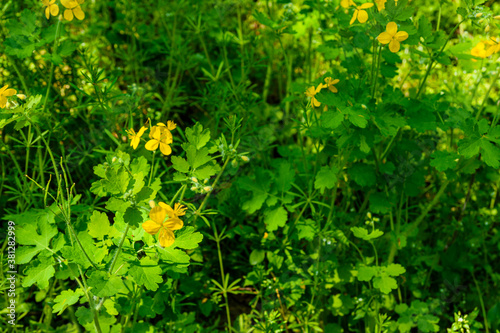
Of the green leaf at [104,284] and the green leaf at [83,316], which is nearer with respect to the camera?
the green leaf at [104,284]

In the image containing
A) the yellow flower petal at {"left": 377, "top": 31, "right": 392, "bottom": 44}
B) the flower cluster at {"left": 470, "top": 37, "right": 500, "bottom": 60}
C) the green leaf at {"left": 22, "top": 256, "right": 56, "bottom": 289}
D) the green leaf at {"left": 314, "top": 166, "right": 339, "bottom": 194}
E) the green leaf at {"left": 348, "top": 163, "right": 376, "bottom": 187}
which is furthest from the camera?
the green leaf at {"left": 348, "top": 163, "right": 376, "bottom": 187}

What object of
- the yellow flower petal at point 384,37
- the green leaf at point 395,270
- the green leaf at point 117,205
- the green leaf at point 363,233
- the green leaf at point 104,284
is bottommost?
the green leaf at point 395,270

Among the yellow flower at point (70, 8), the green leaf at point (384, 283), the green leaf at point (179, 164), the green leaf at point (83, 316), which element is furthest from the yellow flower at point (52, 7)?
the green leaf at point (384, 283)

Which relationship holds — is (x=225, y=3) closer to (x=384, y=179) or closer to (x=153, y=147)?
(x=384, y=179)

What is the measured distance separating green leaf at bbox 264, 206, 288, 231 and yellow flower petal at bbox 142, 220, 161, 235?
78 centimetres

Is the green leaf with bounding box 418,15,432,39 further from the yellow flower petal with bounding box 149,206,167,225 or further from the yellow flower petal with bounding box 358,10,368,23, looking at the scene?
the yellow flower petal with bounding box 149,206,167,225

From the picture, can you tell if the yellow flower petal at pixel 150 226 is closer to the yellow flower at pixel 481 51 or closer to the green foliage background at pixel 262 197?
the green foliage background at pixel 262 197

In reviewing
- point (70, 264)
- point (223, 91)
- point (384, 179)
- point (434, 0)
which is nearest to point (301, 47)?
point (223, 91)

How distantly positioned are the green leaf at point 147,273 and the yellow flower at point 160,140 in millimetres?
368

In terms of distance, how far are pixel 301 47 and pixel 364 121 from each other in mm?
1896

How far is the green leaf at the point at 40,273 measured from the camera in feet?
4.70

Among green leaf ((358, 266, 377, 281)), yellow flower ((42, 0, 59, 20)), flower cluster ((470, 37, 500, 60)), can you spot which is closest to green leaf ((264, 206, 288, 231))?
green leaf ((358, 266, 377, 281))

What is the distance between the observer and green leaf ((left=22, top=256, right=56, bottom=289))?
1.43 m

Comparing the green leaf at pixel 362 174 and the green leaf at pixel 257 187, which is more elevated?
the green leaf at pixel 362 174
